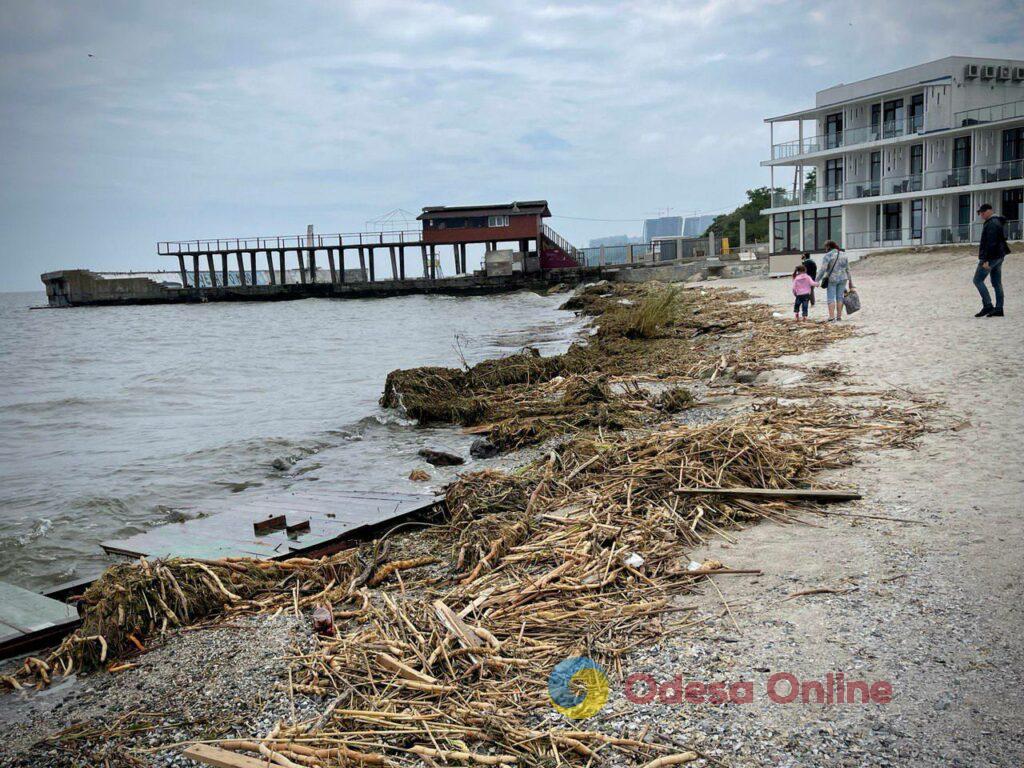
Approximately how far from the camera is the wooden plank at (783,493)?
5020mm

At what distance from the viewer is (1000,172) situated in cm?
4031

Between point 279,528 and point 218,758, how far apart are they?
3.14 m

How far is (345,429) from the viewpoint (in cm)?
1166

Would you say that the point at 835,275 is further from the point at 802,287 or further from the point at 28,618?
the point at 28,618

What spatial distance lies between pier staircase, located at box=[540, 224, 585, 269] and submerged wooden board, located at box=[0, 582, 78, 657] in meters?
65.2

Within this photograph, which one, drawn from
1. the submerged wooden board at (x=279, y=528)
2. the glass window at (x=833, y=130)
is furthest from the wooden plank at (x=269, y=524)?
the glass window at (x=833, y=130)

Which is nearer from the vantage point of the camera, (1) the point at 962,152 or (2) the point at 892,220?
(1) the point at 962,152

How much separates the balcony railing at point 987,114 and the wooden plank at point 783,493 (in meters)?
44.6

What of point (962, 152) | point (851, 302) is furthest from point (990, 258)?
point (962, 152)

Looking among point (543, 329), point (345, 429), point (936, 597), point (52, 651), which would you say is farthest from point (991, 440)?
point (543, 329)

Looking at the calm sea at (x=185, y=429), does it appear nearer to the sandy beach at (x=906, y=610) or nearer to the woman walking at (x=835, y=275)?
the sandy beach at (x=906, y=610)

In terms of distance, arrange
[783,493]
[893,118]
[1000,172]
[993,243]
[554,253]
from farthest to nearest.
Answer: [554,253] → [893,118] → [1000,172] → [993,243] → [783,493]

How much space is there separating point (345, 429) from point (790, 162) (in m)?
46.8

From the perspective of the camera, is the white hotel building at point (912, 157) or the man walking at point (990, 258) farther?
the white hotel building at point (912, 157)
